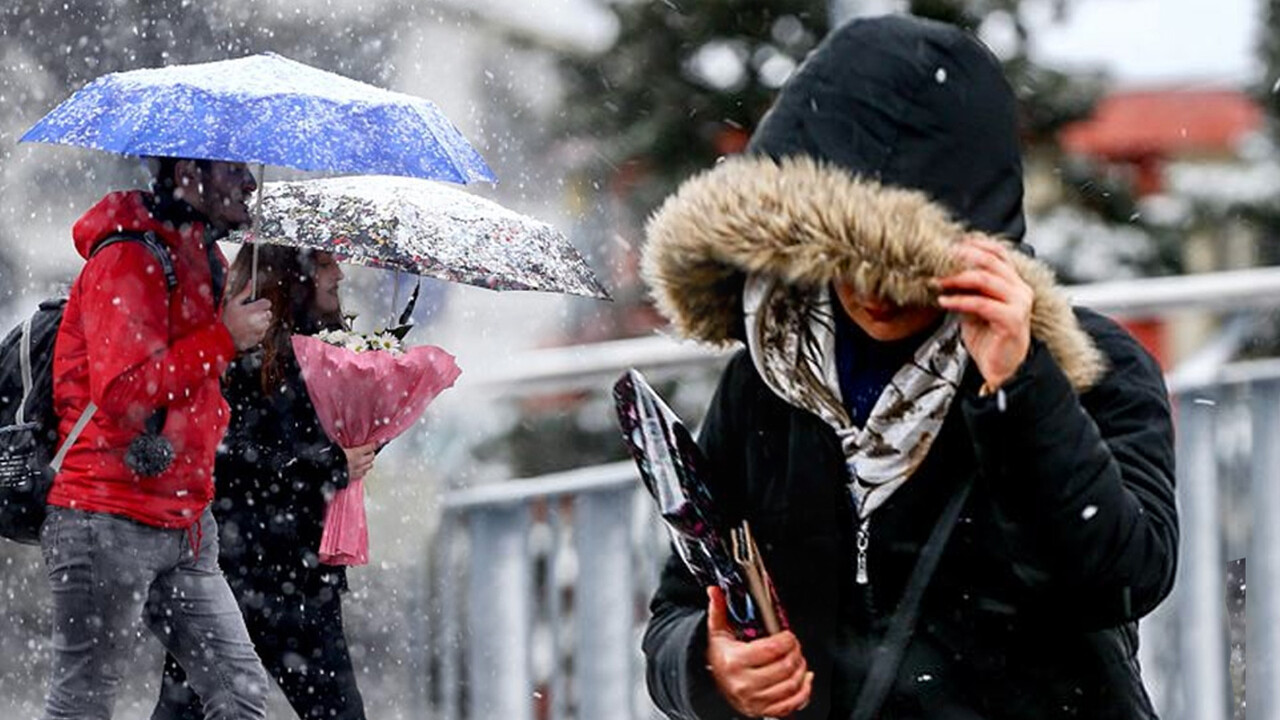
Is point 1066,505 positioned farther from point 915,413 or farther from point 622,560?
point 622,560

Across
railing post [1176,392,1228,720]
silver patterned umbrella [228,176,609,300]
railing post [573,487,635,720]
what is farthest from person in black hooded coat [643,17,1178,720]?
railing post [573,487,635,720]

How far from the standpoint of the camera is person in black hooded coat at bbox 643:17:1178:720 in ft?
8.82

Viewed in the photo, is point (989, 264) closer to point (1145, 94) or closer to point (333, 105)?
point (333, 105)

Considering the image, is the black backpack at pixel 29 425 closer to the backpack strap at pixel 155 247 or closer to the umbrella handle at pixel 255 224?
the backpack strap at pixel 155 247

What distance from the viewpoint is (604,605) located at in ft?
19.4

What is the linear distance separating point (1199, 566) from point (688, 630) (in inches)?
106

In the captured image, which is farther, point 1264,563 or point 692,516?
point 1264,563

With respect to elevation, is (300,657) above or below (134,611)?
below

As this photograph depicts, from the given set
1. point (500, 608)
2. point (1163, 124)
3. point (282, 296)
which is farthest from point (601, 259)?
point (282, 296)

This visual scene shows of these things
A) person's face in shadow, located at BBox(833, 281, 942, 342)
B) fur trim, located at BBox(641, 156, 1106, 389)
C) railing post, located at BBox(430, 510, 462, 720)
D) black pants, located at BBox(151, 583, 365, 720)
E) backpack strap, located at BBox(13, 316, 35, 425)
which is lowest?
railing post, located at BBox(430, 510, 462, 720)

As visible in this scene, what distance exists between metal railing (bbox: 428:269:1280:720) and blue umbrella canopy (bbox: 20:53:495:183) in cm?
87

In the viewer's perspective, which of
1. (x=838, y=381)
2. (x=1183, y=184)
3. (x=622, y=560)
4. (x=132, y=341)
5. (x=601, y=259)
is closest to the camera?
(x=838, y=381)

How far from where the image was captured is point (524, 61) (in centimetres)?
1102

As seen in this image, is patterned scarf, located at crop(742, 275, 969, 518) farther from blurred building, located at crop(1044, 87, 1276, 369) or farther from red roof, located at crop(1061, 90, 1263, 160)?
red roof, located at crop(1061, 90, 1263, 160)
